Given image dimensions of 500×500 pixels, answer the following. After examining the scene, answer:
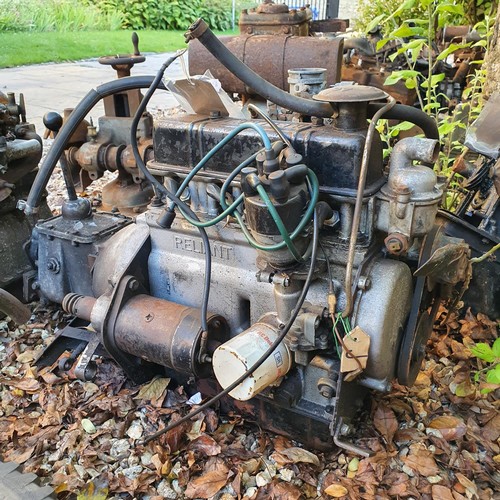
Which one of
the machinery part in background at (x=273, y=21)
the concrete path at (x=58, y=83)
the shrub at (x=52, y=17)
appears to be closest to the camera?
the machinery part in background at (x=273, y=21)

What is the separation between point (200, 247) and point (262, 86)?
2.12ft

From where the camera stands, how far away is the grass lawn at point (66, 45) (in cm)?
1196

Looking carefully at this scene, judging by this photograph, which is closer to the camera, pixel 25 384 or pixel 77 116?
pixel 77 116

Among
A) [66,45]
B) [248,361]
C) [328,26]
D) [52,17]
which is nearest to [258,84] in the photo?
[248,361]

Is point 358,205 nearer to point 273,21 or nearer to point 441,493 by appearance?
point 441,493

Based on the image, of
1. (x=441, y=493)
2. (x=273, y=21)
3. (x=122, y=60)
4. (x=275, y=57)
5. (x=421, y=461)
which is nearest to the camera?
(x=441, y=493)

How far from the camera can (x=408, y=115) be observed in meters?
1.87

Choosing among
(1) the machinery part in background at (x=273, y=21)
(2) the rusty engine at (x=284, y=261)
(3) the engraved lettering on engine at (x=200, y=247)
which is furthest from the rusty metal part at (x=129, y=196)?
(3) the engraved lettering on engine at (x=200, y=247)

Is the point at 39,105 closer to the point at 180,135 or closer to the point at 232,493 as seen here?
the point at 180,135

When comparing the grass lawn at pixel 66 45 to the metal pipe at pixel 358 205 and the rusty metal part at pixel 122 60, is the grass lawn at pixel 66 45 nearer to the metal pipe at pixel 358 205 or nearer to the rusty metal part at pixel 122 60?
the rusty metal part at pixel 122 60

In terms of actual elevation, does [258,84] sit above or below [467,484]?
above

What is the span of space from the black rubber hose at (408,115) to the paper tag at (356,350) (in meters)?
0.71

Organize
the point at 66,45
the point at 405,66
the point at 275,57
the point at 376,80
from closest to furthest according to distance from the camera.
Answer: the point at 275,57 < the point at 376,80 < the point at 405,66 < the point at 66,45

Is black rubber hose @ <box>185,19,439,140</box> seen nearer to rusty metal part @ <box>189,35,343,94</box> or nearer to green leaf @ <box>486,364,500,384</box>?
green leaf @ <box>486,364,500,384</box>
